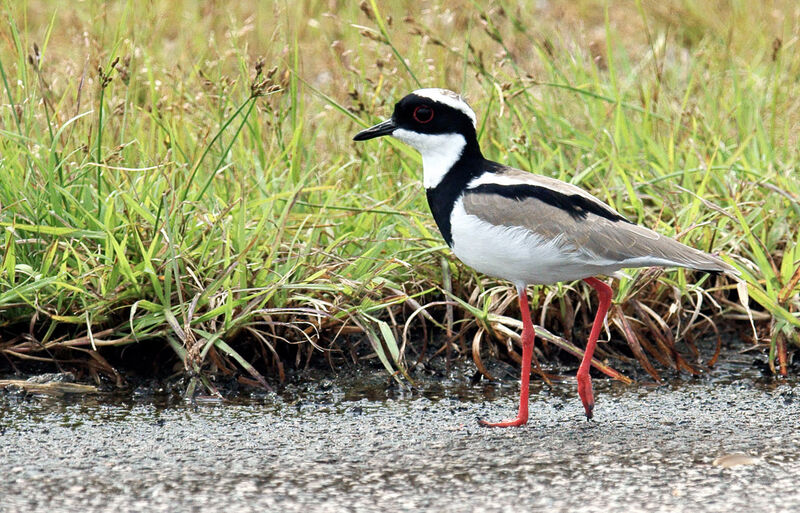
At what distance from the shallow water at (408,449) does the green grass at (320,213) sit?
26cm

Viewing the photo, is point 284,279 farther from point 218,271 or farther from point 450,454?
point 450,454

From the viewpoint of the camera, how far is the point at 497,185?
4.31m

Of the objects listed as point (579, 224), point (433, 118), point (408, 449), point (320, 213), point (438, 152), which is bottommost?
point (408, 449)

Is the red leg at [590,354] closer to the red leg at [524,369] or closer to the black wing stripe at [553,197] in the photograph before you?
the red leg at [524,369]

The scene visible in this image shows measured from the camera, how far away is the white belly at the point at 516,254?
13.4ft

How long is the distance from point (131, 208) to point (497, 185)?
1556mm

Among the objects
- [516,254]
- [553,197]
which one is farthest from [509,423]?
[553,197]

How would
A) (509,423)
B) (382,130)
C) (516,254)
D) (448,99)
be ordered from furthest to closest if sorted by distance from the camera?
(382,130), (448,99), (516,254), (509,423)

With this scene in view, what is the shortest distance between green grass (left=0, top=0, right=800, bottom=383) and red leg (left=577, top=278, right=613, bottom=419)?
1.04ft

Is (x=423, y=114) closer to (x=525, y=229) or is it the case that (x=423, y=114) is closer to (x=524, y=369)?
(x=525, y=229)

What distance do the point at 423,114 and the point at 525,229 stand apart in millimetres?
729

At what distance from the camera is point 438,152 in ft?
14.8

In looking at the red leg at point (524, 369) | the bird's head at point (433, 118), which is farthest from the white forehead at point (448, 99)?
the red leg at point (524, 369)

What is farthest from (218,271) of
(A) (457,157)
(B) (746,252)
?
(B) (746,252)
